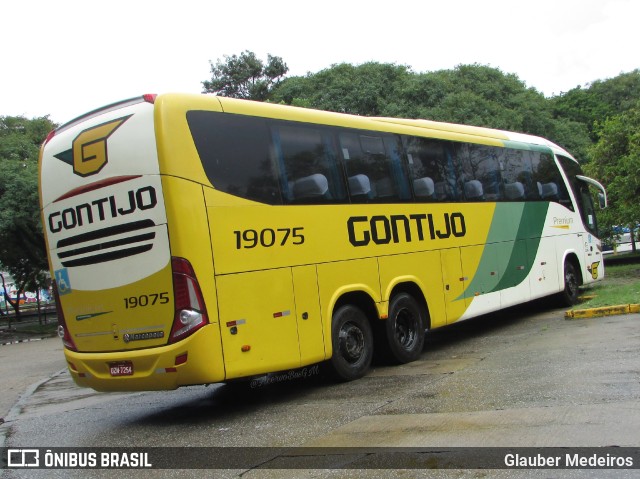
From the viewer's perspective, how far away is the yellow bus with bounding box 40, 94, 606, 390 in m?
6.72

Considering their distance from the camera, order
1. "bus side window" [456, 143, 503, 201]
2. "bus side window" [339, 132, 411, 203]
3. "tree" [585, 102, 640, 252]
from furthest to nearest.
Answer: "tree" [585, 102, 640, 252], "bus side window" [456, 143, 503, 201], "bus side window" [339, 132, 411, 203]

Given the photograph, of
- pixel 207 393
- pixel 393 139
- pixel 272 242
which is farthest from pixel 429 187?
pixel 207 393

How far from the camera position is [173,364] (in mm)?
6613

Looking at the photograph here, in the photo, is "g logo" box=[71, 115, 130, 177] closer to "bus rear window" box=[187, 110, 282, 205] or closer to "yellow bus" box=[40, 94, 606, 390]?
"yellow bus" box=[40, 94, 606, 390]

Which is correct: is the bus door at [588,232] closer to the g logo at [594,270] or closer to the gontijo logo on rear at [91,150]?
the g logo at [594,270]

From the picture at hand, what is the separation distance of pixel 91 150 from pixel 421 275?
16.8 feet

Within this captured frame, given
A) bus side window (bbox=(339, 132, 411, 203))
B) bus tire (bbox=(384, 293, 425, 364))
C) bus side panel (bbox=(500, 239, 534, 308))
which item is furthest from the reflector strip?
bus side panel (bbox=(500, 239, 534, 308))

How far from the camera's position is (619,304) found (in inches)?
466

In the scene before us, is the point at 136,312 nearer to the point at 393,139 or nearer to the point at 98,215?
the point at 98,215

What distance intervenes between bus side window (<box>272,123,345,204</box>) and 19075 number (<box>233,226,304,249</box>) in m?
0.39

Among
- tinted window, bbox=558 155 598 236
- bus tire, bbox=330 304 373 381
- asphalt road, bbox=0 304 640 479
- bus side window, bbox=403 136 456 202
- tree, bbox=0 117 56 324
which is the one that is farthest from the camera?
tree, bbox=0 117 56 324

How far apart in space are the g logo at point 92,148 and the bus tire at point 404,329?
4.40 metres

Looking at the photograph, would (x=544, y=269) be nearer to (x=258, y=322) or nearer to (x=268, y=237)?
(x=268, y=237)

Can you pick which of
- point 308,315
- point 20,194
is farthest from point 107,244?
point 20,194
